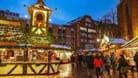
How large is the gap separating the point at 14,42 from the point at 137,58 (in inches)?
326

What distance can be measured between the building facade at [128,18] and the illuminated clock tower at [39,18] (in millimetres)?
22702

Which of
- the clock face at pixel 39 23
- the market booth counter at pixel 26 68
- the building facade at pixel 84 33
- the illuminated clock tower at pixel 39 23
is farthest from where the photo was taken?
the building facade at pixel 84 33

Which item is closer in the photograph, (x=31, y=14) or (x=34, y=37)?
(x=34, y=37)

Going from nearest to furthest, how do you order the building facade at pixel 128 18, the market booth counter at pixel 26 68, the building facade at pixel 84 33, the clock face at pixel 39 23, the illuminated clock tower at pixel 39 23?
the market booth counter at pixel 26 68, the illuminated clock tower at pixel 39 23, the clock face at pixel 39 23, the building facade at pixel 128 18, the building facade at pixel 84 33

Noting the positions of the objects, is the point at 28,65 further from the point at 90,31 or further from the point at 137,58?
the point at 90,31

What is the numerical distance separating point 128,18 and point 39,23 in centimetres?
2544

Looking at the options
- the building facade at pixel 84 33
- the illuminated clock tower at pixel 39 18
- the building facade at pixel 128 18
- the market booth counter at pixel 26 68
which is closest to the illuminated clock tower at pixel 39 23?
Result: the illuminated clock tower at pixel 39 18

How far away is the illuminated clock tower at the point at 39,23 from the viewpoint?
1270 centimetres

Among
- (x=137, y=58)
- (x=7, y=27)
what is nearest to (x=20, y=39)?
(x=7, y=27)

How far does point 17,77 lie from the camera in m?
11.9

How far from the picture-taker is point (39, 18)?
13.8 meters

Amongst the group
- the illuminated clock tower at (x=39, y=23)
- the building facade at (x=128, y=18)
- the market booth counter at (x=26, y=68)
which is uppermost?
the building facade at (x=128, y=18)

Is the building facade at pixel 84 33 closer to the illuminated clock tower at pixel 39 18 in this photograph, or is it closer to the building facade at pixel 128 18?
the building facade at pixel 128 18

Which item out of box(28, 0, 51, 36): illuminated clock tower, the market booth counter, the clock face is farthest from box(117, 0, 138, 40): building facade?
the market booth counter
